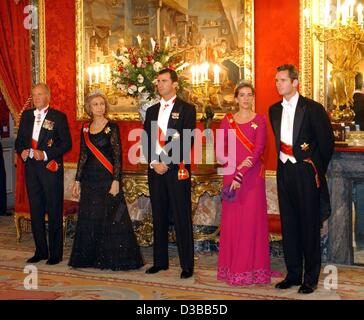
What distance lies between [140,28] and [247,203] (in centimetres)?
278

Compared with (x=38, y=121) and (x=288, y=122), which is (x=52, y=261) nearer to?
(x=38, y=121)

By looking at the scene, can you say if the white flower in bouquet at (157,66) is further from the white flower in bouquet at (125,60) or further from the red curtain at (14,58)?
the red curtain at (14,58)

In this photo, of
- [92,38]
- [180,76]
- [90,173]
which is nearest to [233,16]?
[180,76]

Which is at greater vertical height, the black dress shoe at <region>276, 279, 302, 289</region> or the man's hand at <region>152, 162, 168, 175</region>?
the man's hand at <region>152, 162, 168, 175</region>

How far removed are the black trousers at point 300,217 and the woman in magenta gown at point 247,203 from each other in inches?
6.8

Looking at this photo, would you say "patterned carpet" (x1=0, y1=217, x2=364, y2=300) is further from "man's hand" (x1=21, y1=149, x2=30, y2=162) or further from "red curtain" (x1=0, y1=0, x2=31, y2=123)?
"red curtain" (x1=0, y1=0, x2=31, y2=123)

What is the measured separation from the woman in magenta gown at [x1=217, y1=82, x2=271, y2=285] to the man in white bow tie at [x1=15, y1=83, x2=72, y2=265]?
4.98 feet

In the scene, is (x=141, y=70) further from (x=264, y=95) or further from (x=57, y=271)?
(x=57, y=271)

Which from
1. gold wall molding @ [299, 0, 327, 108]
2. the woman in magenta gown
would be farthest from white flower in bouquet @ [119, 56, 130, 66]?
gold wall molding @ [299, 0, 327, 108]

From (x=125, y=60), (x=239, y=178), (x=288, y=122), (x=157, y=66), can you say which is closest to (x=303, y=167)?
(x=288, y=122)

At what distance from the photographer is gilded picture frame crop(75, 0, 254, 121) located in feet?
21.9

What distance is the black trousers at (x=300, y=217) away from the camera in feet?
16.4

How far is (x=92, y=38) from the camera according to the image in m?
7.54

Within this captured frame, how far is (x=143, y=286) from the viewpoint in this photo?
5.27 m
